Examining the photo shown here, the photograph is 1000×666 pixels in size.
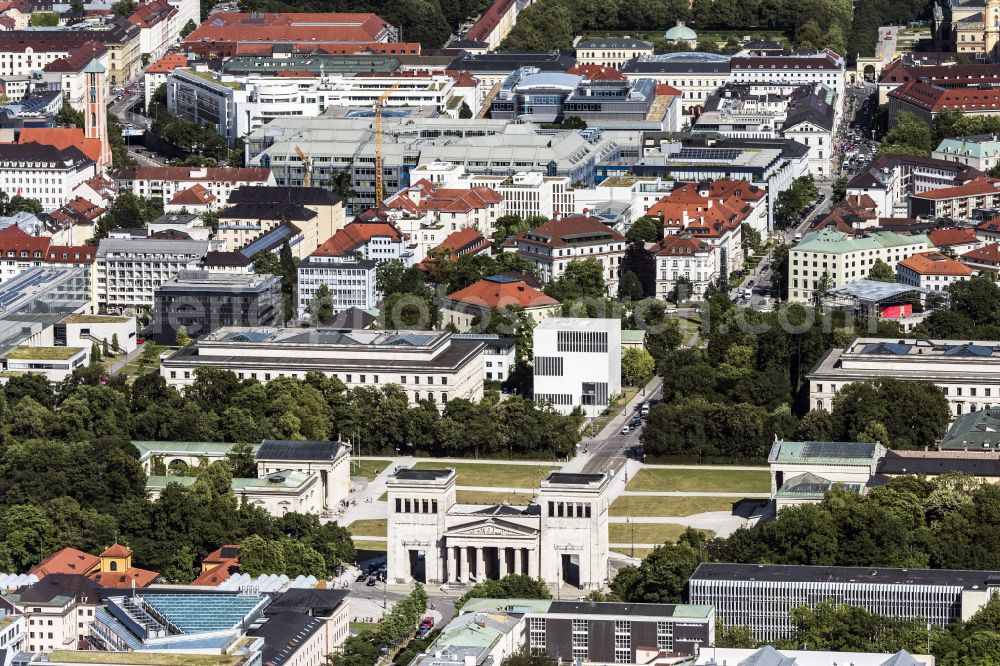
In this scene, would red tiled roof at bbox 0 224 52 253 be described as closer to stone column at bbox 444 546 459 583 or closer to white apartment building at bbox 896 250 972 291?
white apartment building at bbox 896 250 972 291

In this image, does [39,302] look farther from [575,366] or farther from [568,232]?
[575,366]

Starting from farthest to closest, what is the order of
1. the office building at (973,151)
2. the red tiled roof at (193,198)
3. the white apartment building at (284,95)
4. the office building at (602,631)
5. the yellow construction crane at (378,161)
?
the white apartment building at (284,95) < the office building at (973,151) < the yellow construction crane at (378,161) < the red tiled roof at (193,198) < the office building at (602,631)

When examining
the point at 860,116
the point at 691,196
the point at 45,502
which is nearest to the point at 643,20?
the point at 860,116

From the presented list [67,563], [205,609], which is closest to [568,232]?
[67,563]

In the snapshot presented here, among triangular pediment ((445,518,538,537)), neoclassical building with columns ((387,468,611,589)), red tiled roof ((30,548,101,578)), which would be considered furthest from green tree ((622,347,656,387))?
red tiled roof ((30,548,101,578))

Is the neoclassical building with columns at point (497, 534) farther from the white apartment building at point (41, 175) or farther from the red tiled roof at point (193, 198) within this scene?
the white apartment building at point (41, 175)

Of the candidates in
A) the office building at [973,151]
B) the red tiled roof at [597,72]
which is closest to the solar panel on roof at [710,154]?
the office building at [973,151]
